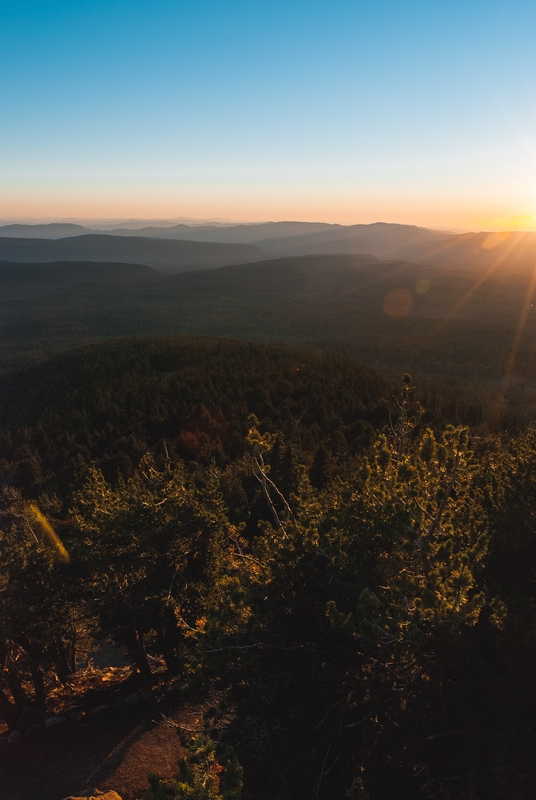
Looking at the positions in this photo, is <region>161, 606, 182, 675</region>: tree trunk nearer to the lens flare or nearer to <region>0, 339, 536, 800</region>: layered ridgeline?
<region>0, 339, 536, 800</region>: layered ridgeline

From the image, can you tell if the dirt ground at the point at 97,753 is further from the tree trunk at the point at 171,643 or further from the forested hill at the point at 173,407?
the forested hill at the point at 173,407

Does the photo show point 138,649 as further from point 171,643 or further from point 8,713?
point 8,713

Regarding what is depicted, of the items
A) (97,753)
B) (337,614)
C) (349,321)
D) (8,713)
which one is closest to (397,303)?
(349,321)

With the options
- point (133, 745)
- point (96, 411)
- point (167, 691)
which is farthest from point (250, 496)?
point (96, 411)

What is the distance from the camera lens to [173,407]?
37.8 metres

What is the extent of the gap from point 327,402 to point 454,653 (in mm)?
34015

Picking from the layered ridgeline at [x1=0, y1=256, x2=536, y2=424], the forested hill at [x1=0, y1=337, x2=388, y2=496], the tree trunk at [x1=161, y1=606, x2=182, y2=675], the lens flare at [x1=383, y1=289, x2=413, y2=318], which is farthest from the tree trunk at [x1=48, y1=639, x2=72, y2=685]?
the lens flare at [x1=383, y1=289, x2=413, y2=318]

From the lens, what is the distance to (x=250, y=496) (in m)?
21.4

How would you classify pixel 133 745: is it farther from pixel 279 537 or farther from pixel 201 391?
pixel 201 391

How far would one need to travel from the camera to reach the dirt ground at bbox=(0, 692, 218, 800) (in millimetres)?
9266

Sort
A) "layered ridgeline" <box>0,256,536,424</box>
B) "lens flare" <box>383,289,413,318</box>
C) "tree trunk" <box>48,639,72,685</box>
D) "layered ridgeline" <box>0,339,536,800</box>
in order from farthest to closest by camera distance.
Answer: "lens flare" <box>383,289,413,318</box>
"layered ridgeline" <box>0,256,536,424</box>
"tree trunk" <box>48,639,72,685</box>
"layered ridgeline" <box>0,339,536,800</box>

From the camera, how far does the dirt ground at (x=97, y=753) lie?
9.27 meters

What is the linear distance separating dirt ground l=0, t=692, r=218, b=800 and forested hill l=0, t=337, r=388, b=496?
32.4 feet

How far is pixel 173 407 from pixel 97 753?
2878 cm
